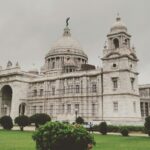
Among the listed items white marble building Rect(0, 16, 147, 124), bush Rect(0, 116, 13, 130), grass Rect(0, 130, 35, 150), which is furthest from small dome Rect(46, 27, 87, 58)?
grass Rect(0, 130, 35, 150)

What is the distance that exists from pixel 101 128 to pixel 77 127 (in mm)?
25475

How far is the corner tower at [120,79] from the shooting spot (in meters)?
49.7

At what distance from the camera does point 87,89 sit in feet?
185

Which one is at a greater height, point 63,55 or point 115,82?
point 63,55

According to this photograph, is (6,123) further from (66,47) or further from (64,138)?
(66,47)

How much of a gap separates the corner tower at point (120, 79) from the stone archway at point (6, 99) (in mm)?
26684

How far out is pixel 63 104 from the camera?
59.2 metres

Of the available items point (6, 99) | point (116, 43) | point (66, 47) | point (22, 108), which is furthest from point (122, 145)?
point (66, 47)

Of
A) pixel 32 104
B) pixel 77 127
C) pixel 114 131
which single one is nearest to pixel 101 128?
pixel 114 131

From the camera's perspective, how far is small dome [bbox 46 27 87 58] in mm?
77188

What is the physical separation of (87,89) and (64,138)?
43386mm

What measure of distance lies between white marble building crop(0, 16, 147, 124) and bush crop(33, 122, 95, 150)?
35595mm

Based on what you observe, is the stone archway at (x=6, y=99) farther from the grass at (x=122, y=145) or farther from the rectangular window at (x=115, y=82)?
the grass at (x=122, y=145)

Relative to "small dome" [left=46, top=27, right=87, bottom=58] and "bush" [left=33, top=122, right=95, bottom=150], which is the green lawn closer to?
"bush" [left=33, top=122, right=95, bottom=150]
